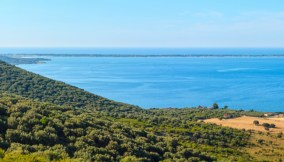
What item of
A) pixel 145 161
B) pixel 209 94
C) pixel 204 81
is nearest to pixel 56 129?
pixel 145 161

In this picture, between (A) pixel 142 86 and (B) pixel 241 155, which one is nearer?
(B) pixel 241 155

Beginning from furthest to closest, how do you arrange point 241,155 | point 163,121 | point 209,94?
point 209,94 < point 163,121 < point 241,155

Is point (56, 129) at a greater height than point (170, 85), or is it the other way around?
point (56, 129)

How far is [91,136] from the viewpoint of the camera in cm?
1415

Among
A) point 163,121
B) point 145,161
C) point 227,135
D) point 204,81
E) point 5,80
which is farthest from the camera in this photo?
point 204,81

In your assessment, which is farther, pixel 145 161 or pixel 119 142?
pixel 119 142

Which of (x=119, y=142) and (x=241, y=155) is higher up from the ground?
(x=119, y=142)

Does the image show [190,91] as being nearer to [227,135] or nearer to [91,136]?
[227,135]

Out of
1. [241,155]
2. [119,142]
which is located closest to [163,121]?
[241,155]

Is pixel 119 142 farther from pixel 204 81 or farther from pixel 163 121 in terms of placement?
pixel 204 81

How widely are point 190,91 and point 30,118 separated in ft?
366

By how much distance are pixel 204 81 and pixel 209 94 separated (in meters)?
33.1

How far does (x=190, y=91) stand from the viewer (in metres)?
123

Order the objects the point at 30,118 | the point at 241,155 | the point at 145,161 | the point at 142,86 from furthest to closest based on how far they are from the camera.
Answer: the point at 142,86 → the point at 241,155 → the point at 30,118 → the point at 145,161
